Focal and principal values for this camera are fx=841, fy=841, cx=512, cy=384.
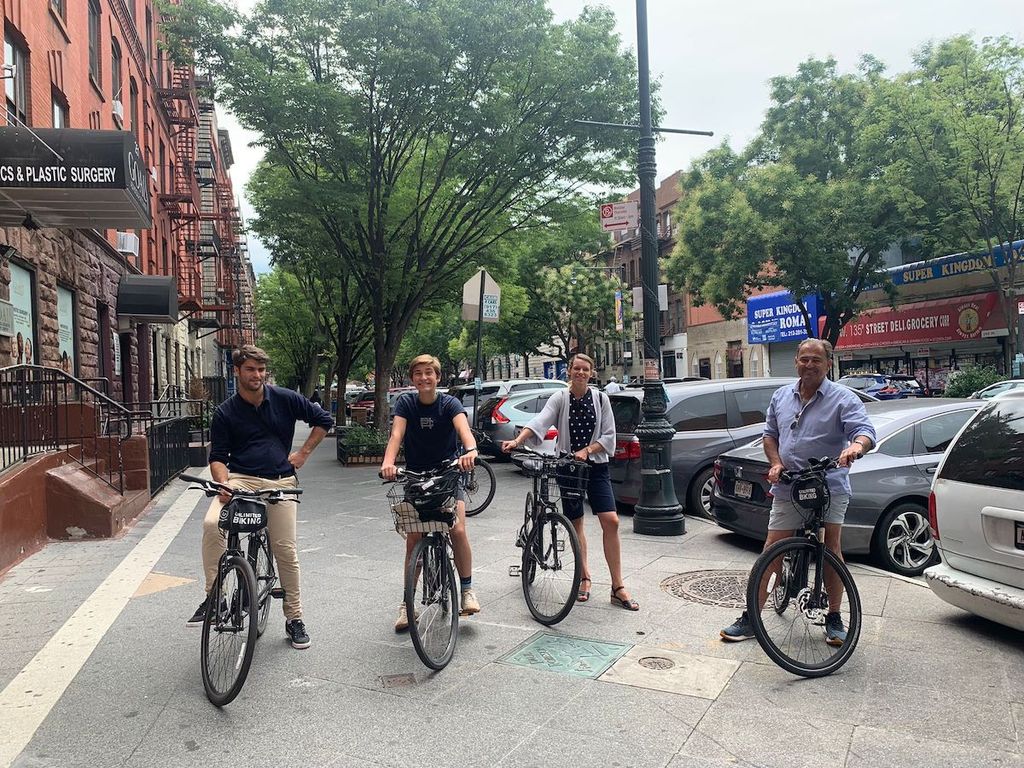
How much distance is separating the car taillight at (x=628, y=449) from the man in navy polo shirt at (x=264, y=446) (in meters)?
5.25

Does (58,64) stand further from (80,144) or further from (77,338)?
(80,144)

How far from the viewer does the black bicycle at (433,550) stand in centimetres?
469

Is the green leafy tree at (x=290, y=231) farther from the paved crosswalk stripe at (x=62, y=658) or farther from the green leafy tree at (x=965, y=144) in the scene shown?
the green leafy tree at (x=965, y=144)

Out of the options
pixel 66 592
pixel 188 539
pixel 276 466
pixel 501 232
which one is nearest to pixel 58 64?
pixel 501 232

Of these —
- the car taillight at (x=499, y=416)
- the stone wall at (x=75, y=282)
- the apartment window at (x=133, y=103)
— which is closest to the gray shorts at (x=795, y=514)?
the car taillight at (x=499, y=416)

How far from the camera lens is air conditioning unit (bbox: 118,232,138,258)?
1995 centimetres

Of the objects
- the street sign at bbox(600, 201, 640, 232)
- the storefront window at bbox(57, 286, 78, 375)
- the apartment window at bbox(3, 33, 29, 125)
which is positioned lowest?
the storefront window at bbox(57, 286, 78, 375)

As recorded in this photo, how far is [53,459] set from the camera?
8.79m

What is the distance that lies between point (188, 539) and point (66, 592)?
7.86 feet

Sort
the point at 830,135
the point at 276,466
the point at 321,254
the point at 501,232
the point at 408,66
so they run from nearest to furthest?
the point at 276,466, the point at 408,66, the point at 501,232, the point at 321,254, the point at 830,135

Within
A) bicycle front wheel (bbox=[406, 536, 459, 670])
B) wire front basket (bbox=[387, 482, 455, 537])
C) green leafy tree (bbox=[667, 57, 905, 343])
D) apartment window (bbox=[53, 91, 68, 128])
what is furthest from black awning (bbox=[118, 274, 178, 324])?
green leafy tree (bbox=[667, 57, 905, 343])

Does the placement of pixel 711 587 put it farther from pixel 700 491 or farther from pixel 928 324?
pixel 928 324

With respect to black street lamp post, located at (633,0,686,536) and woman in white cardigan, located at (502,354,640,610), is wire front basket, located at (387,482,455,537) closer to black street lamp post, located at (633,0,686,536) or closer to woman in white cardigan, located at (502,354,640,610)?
woman in white cardigan, located at (502,354,640,610)

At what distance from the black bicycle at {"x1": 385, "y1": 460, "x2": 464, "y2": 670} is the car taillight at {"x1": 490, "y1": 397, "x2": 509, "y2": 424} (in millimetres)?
10279
